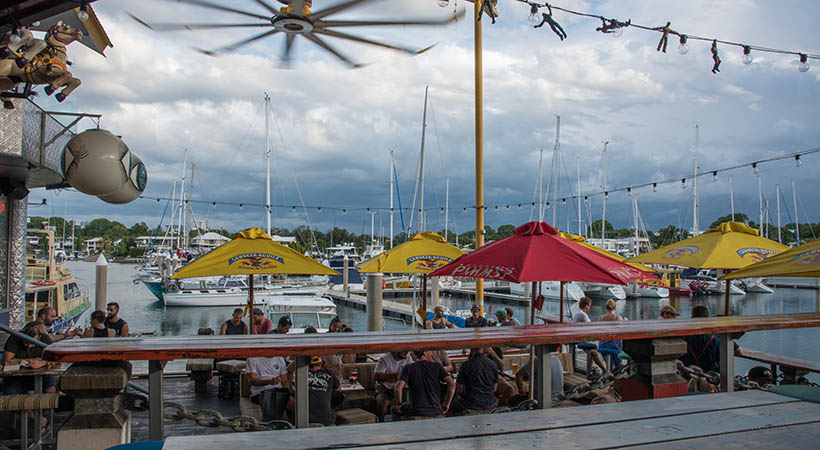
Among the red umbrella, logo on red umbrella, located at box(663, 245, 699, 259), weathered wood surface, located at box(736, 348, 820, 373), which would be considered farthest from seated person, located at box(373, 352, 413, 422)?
logo on red umbrella, located at box(663, 245, 699, 259)

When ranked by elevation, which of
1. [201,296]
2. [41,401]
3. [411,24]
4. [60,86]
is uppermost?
[411,24]

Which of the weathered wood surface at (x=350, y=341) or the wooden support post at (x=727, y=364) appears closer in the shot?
the weathered wood surface at (x=350, y=341)

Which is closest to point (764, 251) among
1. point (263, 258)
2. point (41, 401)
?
point (263, 258)

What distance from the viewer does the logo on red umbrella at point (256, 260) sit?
7875 mm

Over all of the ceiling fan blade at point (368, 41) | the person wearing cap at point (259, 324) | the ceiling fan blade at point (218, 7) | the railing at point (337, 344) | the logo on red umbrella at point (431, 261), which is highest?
the ceiling fan blade at point (218, 7)

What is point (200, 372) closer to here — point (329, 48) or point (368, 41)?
point (329, 48)

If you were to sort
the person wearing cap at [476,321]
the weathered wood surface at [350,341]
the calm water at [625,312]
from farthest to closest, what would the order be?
the calm water at [625,312] < the person wearing cap at [476,321] < the weathered wood surface at [350,341]

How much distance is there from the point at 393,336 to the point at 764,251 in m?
7.38

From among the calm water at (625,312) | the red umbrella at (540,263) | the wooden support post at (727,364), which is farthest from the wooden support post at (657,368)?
the calm water at (625,312)

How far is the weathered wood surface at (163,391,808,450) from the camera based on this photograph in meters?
2.32

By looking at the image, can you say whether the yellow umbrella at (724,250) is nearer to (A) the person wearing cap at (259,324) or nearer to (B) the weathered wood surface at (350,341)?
(B) the weathered wood surface at (350,341)

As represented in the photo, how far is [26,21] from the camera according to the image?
3824mm

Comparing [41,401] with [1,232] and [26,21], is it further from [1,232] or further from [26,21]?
[1,232]

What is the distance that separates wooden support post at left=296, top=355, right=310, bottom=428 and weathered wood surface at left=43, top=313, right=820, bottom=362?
11 centimetres
